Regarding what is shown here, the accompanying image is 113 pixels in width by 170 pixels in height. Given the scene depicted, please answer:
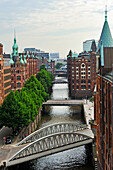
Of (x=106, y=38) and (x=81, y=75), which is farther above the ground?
(x=106, y=38)

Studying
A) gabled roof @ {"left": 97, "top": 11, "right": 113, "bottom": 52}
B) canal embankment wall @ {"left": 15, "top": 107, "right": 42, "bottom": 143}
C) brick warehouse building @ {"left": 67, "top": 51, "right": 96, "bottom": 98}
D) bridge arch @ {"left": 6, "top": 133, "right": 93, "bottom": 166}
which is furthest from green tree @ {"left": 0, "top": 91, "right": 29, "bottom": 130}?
brick warehouse building @ {"left": 67, "top": 51, "right": 96, "bottom": 98}

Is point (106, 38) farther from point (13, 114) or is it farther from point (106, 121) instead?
point (13, 114)

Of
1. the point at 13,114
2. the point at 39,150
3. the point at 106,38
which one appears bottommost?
the point at 39,150

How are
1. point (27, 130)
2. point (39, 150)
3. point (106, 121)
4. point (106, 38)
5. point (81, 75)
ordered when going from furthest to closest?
point (81, 75)
point (27, 130)
point (39, 150)
point (106, 38)
point (106, 121)

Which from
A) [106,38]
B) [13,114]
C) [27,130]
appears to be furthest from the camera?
[27,130]

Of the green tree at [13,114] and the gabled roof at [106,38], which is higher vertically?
the gabled roof at [106,38]

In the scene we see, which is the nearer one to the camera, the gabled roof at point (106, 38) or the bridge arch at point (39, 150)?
the gabled roof at point (106, 38)

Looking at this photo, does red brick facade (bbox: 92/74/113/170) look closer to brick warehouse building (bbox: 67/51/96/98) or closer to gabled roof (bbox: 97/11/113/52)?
gabled roof (bbox: 97/11/113/52)

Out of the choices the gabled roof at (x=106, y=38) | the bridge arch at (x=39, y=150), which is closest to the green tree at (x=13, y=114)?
the bridge arch at (x=39, y=150)

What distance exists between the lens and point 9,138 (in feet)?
161

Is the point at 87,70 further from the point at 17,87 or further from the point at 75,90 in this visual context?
the point at 17,87

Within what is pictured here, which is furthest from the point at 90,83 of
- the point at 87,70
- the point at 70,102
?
the point at 70,102

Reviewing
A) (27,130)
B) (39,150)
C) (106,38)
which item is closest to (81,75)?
(27,130)

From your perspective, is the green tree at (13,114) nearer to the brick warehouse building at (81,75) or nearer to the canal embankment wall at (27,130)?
the canal embankment wall at (27,130)
